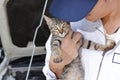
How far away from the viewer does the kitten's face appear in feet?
3.21

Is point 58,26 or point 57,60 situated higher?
point 58,26

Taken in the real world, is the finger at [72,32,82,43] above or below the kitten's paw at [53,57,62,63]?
above

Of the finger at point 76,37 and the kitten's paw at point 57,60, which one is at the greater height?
the finger at point 76,37

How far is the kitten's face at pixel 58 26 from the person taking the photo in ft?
3.21

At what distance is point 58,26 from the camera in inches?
38.5

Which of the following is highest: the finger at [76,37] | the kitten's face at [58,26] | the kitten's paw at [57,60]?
the kitten's face at [58,26]

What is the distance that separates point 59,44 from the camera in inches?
40.1

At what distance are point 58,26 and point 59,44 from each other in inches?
2.7

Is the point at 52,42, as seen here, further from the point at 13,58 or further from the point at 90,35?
the point at 13,58

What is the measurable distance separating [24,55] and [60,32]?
22.4 inches

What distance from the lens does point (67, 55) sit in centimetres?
102

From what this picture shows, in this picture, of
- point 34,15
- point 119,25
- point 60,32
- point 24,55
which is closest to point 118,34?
point 119,25

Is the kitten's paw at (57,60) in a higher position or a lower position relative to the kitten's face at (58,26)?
lower

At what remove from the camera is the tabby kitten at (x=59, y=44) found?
979 millimetres
